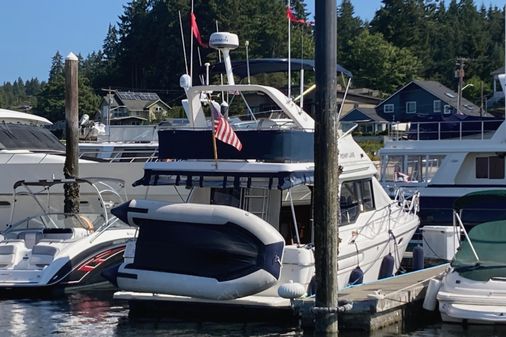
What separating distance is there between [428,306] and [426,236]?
15.4 ft

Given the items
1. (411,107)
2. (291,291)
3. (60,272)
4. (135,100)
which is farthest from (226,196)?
(135,100)

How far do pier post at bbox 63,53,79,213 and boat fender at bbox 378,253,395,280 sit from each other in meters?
8.04

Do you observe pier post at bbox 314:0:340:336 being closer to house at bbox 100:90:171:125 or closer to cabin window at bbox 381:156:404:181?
cabin window at bbox 381:156:404:181

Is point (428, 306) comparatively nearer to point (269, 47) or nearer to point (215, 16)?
point (215, 16)

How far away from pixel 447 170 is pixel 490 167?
1.12m

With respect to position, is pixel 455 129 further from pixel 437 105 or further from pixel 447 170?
pixel 437 105

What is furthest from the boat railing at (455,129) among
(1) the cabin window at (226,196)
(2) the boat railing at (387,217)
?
(1) the cabin window at (226,196)

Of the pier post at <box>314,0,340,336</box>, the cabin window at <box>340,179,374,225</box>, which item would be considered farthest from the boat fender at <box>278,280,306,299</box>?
the cabin window at <box>340,179,374,225</box>

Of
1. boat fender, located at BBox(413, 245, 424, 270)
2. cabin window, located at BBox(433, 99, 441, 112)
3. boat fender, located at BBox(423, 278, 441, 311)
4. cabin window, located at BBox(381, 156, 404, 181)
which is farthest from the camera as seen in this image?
cabin window, located at BBox(433, 99, 441, 112)

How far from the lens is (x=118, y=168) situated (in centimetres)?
2512

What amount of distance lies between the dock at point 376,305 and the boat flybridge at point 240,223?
1.40 feet

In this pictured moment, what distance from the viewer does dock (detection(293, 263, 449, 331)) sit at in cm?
1289

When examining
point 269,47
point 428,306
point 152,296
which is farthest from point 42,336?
point 269,47

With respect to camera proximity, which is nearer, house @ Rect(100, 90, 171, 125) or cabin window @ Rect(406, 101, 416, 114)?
cabin window @ Rect(406, 101, 416, 114)
